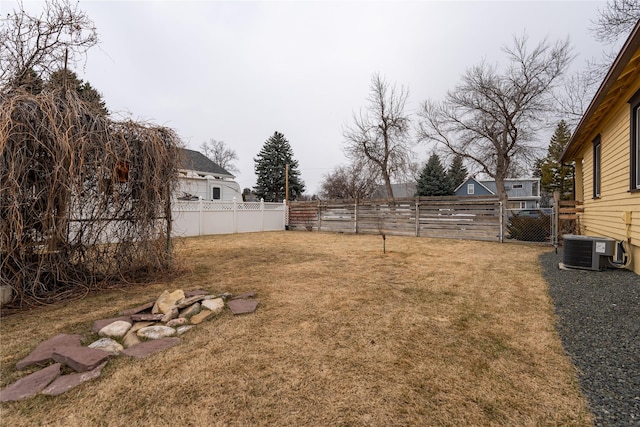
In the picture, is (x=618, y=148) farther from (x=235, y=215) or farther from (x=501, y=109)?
(x=501, y=109)

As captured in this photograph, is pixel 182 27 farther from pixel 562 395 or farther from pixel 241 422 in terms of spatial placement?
pixel 562 395

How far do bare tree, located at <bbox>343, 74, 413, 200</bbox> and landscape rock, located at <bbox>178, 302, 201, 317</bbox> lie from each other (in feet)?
52.7

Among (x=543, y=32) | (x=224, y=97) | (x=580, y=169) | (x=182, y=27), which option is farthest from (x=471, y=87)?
(x=182, y=27)

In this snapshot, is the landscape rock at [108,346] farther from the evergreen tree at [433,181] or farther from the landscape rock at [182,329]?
the evergreen tree at [433,181]

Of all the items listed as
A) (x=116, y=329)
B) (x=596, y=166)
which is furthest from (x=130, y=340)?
(x=596, y=166)

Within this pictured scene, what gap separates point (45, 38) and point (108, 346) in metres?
7.98

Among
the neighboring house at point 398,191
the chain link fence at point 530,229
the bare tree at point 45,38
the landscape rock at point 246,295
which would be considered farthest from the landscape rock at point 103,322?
the neighboring house at point 398,191

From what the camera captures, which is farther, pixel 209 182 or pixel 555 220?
pixel 209 182

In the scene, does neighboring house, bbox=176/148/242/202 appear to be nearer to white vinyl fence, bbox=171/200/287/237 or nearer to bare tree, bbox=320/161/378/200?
white vinyl fence, bbox=171/200/287/237

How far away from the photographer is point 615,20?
8328mm

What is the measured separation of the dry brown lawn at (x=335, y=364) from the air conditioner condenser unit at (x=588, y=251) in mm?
1466

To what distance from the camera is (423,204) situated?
10.8 metres

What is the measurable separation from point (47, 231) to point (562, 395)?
16.3ft

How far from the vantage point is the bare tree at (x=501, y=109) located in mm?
14141
